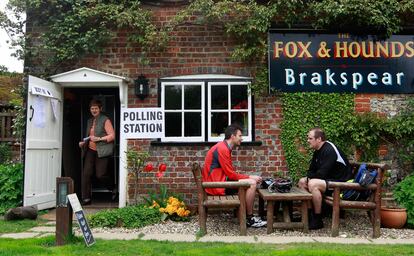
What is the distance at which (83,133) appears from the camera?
941 centimetres

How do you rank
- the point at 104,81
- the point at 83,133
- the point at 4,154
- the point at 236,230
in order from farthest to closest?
the point at 4,154, the point at 83,133, the point at 104,81, the point at 236,230

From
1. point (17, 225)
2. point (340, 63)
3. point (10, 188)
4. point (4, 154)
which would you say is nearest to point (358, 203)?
point (340, 63)

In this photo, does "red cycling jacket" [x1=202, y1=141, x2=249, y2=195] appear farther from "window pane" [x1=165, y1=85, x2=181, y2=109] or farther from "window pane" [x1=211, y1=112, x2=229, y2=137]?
"window pane" [x1=165, y1=85, x2=181, y2=109]

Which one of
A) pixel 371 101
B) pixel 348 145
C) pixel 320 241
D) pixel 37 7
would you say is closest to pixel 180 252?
pixel 320 241

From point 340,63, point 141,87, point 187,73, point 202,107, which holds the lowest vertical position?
point 202,107

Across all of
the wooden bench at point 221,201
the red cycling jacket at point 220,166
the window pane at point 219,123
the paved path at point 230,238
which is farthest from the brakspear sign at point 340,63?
the paved path at point 230,238

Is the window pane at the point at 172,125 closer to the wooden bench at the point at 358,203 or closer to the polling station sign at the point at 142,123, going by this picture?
the polling station sign at the point at 142,123

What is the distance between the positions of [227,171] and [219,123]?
1.83 meters

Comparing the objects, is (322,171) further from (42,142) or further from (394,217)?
(42,142)

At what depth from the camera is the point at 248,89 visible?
25.8 feet

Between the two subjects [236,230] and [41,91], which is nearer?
[236,230]

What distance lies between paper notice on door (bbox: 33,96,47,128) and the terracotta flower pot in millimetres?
5874

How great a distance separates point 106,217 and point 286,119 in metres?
3.57

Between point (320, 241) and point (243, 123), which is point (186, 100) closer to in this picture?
point (243, 123)
